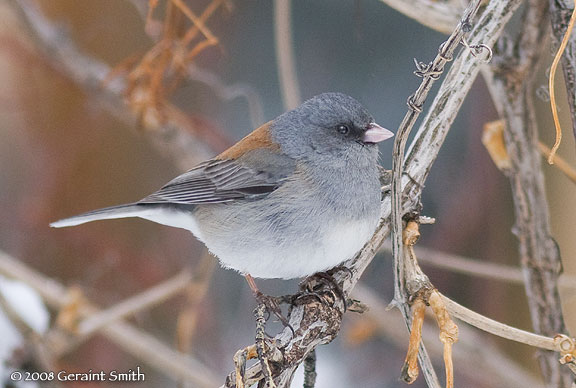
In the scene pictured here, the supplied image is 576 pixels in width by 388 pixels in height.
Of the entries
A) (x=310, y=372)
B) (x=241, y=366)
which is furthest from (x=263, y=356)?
(x=310, y=372)

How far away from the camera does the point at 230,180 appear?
5.65 ft

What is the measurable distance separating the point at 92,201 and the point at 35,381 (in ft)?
4.89

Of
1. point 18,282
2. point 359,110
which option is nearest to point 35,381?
point 18,282

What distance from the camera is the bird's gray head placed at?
63.7 inches

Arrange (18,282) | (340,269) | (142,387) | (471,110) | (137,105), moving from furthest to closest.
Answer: (142,387), (471,110), (137,105), (18,282), (340,269)

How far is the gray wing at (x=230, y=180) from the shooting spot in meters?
1.63

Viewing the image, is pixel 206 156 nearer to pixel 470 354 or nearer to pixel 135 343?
pixel 135 343

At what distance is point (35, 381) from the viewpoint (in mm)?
1767

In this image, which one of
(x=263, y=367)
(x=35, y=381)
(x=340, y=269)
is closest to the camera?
(x=263, y=367)

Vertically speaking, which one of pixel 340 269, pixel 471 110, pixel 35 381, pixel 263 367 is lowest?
pixel 263 367

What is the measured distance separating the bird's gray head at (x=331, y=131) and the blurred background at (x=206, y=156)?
0.64 m

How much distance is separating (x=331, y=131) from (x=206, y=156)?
0.94 metres

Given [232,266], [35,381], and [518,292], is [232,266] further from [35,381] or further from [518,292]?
[518,292]

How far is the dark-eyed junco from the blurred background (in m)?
0.49
